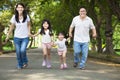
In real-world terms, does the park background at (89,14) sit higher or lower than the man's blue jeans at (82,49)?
higher

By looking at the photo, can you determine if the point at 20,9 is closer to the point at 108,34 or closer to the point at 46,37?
the point at 46,37

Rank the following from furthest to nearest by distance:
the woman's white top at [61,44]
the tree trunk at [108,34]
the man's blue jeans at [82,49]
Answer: the tree trunk at [108,34] < the woman's white top at [61,44] < the man's blue jeans at [82,49]

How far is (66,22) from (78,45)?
118ft

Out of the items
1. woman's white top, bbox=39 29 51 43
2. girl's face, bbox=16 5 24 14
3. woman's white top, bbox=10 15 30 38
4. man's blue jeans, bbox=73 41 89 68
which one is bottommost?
man's blue jeans, bbox=73 41 89 68

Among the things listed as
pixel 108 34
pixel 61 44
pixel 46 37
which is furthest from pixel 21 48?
pixel 108 34

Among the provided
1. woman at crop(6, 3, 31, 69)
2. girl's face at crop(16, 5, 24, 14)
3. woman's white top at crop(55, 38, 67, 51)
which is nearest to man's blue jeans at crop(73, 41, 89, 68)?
woman's white top at crop(55, 38, 67, 51)

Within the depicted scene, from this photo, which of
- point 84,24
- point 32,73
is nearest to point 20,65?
point 32,73

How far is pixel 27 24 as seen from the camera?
13.1 metres

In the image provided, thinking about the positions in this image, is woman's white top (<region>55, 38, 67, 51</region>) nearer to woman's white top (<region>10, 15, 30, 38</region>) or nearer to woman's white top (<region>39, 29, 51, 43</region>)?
woman's white top (<region>39, 29, 51, 43</region>)

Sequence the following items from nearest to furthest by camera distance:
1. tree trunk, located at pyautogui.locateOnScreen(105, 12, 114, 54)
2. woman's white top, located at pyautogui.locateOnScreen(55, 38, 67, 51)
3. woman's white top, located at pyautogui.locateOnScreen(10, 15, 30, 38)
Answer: woman's white top, located at pyautogui.locateOnScreen(10, 15, 30, 38), woman's white top, located at pyautogui.locateOnScreen(55, 38, 67, 51), tree trunk, located at pyautogui.locateOnScreen(105, 12, 114, 54)

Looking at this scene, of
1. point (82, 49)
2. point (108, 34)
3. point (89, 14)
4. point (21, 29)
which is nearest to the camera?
point (21, 29)

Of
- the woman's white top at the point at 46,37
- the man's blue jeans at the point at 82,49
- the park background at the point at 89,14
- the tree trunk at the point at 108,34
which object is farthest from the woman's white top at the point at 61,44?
the tree trunk at the point at 108,34

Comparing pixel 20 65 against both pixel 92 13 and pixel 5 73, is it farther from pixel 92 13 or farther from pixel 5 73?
pixel 92 13

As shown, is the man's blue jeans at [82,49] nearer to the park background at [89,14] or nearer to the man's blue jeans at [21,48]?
the man's blue jeans at [21,48]
